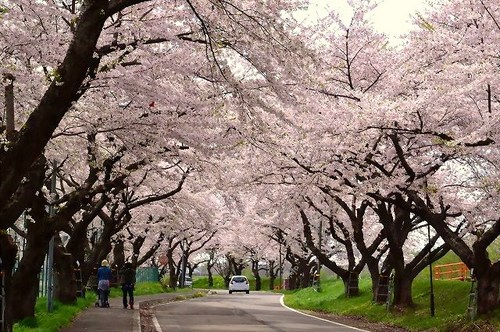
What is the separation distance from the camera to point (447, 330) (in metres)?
16.4

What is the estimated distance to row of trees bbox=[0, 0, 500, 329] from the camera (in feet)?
29.2

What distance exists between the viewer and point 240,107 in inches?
A: 397

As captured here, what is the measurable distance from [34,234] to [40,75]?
3721 mm

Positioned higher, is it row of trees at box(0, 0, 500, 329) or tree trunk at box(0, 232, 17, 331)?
row of trees at box(0, 0, 500, 329)

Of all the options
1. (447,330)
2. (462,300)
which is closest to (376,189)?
(447,330)

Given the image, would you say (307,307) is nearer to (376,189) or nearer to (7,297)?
(376,189)

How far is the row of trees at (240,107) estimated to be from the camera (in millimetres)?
8914

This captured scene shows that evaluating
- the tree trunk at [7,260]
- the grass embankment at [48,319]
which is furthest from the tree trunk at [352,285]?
the tree trunk at [7,260]

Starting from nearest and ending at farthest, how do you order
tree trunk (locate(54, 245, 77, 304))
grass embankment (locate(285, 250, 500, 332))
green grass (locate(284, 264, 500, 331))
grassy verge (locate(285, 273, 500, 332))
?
1. grass embankment (locate(285, 250, 500, 332))
2. grassy verge (locate(285, 273, 500, 332))
3. green grass (locate(284, 264, 500, 331))
4. tree trunk (locate(54, 245, 77, 304))

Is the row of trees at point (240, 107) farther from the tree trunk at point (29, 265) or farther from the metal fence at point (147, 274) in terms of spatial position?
the metal fence at point (147, 274)

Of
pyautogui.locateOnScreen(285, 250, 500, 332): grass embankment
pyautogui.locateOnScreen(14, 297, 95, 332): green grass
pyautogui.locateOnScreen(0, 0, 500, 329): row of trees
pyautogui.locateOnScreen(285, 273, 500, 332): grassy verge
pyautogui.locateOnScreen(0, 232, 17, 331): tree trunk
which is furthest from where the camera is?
pyautogui.locateOnScreen(285, 273, 500, 332): grassy verge

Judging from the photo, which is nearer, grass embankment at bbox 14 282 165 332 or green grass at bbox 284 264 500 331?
grass embankment at bbox 14 282 165 332

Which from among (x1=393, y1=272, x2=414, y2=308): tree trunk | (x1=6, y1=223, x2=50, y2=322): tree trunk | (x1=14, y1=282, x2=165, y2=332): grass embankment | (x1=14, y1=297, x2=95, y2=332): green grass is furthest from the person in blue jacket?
(x1=393, y1=272, x2=414, y2=308): tree trunk

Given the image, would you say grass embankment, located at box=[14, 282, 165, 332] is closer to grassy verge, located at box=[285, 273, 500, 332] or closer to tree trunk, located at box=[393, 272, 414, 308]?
grassy verge, located at box=[285, 273, 500, 332]
